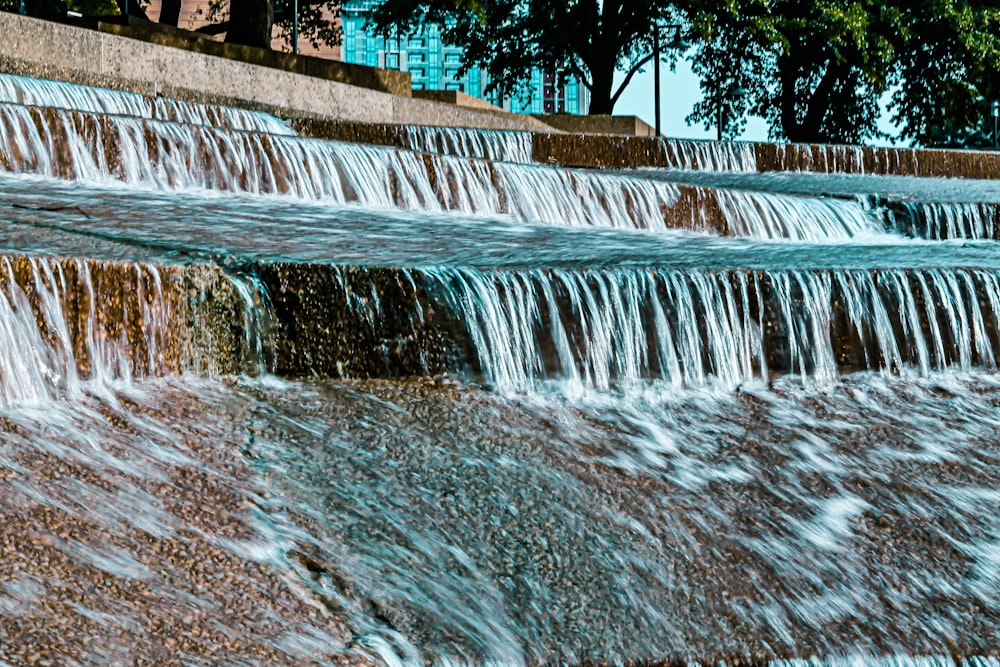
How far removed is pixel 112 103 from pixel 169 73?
2768 mm

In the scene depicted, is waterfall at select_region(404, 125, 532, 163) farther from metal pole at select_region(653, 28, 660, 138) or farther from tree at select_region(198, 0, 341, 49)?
metal pole at select_region(653, 28, 660, 138)

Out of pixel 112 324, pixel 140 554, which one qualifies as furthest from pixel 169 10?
pixel 140 554

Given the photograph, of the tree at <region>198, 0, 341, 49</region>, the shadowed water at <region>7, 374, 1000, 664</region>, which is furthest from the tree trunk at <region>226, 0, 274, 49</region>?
the shadowed water at <region>7, 374, 1000, 664</region>

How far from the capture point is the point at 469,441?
3658 mm

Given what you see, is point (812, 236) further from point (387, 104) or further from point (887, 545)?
point (387, 104)

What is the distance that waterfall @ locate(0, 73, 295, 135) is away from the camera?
861 cm

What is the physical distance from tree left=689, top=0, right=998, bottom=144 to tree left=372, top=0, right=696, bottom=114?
1.60 meters

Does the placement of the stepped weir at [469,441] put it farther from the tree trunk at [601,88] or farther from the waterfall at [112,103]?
the tree trunk at [601,88]

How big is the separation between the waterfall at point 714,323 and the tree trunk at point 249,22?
15.3 metres

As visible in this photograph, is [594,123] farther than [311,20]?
No

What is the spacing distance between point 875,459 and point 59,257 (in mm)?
2325

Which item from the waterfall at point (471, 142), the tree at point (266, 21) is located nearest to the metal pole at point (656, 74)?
the tree at point (266, 21)

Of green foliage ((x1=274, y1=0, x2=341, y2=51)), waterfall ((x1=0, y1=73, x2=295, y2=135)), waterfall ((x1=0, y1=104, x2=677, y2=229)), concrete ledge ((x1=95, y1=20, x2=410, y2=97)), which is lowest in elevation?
waterfall ((x1=0, y1=104, x2=677, y2=229))

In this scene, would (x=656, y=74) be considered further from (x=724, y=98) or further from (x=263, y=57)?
(x=263, y=57)
